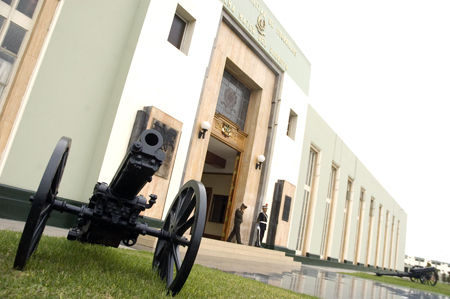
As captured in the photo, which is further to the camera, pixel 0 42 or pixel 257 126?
pixel 257 126

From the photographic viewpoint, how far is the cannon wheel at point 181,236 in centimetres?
245

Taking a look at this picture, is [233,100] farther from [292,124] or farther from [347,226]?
[347,226]

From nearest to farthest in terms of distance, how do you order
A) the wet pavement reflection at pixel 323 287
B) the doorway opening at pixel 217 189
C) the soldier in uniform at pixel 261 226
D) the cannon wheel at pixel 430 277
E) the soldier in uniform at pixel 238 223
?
the wet pavement reflection at pixel 323 287
the soldier in uniform at pixel 238 223
the soldier in uniform at pixel 261 226
the doorway opening at pixel 217 189
the cannon wheel at pixel 430 277

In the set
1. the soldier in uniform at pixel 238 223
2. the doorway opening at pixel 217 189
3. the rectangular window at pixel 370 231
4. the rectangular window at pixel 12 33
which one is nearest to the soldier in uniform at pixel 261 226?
the soldier in uniform at pixel 238 223

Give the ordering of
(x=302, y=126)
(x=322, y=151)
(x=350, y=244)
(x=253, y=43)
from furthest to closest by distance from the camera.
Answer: (x=350, y=244)
(x=322, y=151)
(x=302, y=126)
(x=253, y=43)

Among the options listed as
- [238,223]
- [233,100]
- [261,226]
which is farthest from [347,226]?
[233,100]

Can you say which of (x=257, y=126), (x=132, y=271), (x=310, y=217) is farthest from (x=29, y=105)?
(x=310, y=217)

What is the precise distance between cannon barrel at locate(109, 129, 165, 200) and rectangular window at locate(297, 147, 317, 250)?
13611 millimetres

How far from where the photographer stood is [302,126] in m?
14.6

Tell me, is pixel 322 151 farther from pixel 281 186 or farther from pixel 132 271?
pixel 132 271

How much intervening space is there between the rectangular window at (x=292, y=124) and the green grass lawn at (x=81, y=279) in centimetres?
1092

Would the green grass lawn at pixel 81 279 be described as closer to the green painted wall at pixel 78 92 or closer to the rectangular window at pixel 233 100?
the green painted wall at pixel 78 92

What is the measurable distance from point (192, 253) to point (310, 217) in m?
14.2

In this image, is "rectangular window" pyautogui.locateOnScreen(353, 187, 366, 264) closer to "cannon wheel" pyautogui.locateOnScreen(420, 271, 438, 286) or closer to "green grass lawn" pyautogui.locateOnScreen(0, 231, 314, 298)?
"cannon wheel" pyautogui.locateOnScreen(420, 271, 438, 286)
